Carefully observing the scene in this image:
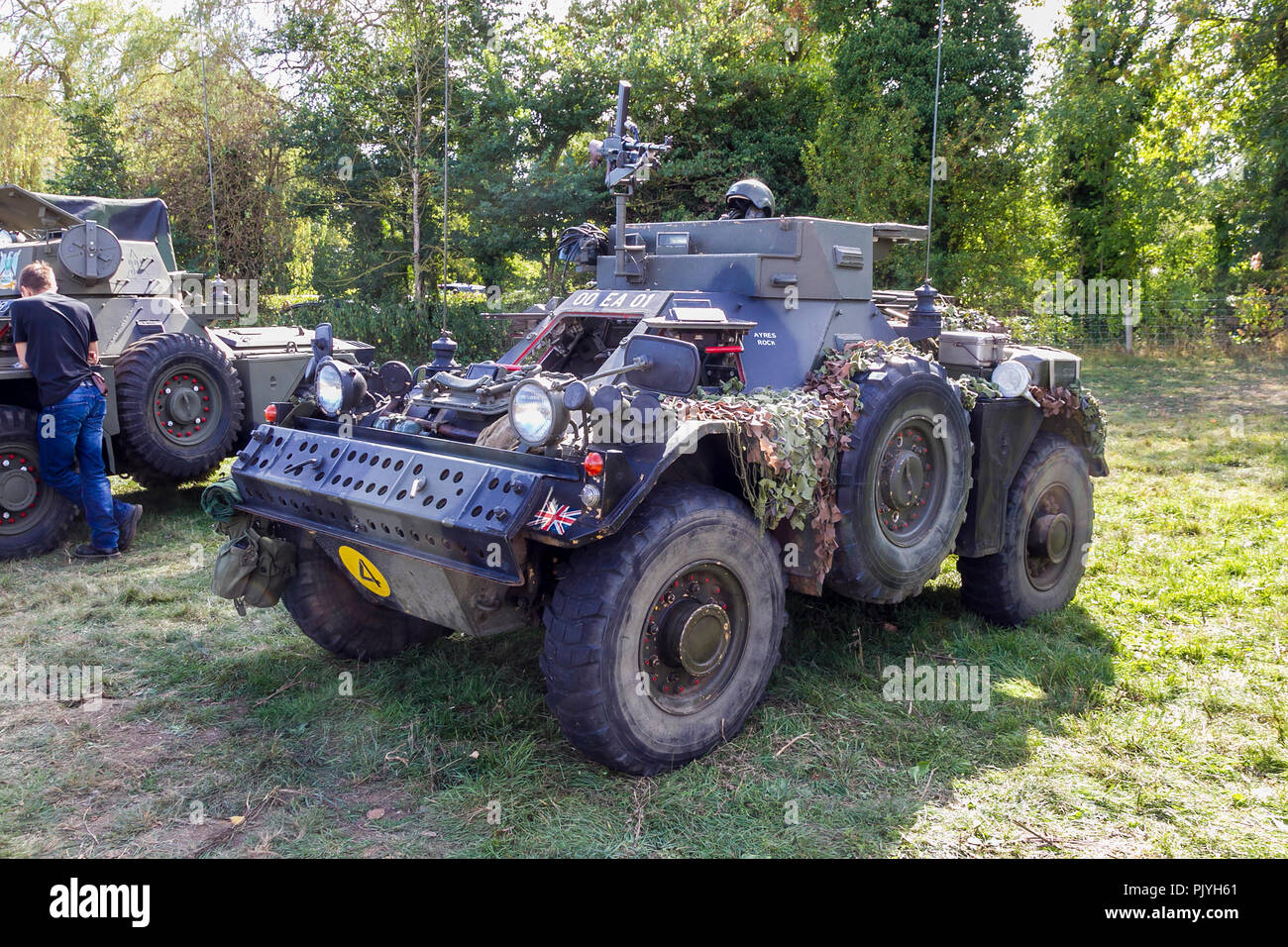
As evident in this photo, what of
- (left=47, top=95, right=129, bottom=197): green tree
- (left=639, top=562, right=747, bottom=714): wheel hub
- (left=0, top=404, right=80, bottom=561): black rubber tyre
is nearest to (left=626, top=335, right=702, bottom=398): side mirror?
(left=639, top=562, right=747, bottom=714): wheel hub

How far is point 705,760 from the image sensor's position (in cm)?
402

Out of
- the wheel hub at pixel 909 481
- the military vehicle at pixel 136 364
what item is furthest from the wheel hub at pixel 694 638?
the military vehicle at pixel 136 364

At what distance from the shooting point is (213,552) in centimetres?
726

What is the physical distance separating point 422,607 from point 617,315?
1.67m

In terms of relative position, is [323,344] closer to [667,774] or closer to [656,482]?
[656,482]

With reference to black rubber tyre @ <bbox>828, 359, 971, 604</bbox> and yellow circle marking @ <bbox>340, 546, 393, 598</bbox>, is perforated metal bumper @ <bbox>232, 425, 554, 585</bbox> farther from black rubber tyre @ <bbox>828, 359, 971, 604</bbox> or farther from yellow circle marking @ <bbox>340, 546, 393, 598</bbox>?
black rubber tyre @ <bbox>828, 359, 971, 604</bbox>

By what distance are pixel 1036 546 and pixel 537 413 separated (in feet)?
10.6

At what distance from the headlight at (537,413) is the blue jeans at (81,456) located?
460 centimetres

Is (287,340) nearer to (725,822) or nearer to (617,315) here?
(617,315)

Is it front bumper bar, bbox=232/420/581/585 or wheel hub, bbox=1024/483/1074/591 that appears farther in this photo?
wheel hub, bbox=1024/483/1074/591

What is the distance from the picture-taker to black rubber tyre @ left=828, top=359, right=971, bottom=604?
442 cm

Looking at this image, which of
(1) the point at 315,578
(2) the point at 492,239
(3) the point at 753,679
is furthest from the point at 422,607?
(2) the point at 492,239

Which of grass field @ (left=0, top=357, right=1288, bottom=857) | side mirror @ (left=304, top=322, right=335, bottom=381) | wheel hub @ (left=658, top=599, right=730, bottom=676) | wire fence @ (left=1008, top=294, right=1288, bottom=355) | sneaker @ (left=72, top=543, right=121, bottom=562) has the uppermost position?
wire fence @ (left=1008, top=294, right=1288, bottom=355)

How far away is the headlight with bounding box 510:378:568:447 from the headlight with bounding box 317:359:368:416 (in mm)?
1211
